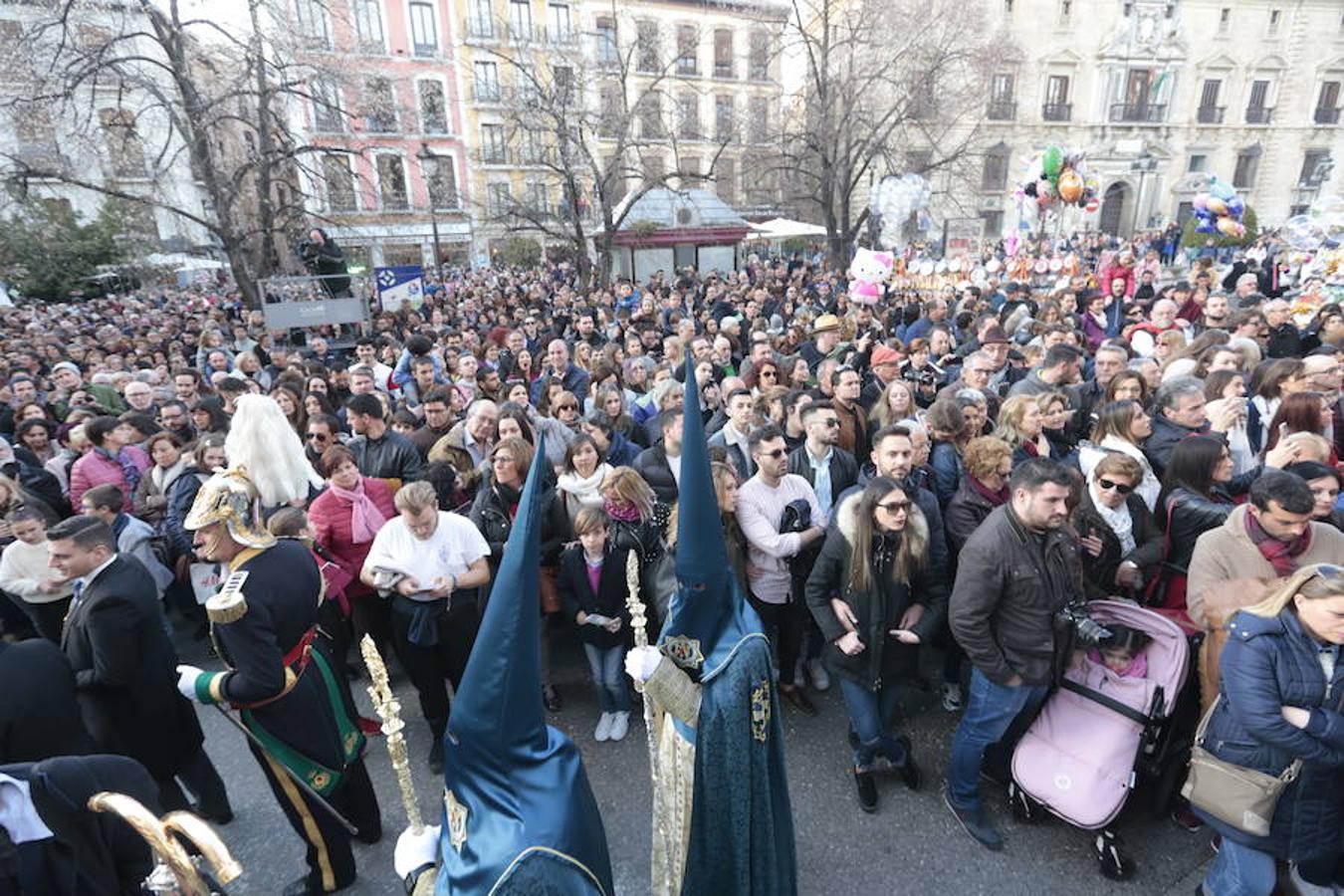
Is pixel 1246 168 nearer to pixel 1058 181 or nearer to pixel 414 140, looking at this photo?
pixel 1058 181

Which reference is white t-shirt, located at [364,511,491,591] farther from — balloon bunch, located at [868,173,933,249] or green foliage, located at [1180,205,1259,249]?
green foliage, located at [1180,205,1259,249]

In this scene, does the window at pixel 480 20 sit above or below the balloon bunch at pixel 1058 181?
above

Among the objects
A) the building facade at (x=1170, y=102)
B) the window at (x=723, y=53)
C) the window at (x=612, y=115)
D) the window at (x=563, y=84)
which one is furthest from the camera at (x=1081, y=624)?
the window at (x=723, y=53)

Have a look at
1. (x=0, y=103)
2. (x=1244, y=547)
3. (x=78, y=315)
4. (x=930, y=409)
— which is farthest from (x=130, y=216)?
(x=1244, y=547)

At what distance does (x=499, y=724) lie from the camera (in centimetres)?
152

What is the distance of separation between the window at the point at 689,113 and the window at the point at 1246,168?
32.0 m

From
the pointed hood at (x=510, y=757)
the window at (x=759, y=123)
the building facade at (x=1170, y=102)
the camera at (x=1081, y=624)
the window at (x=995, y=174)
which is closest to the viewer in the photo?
the pointed hood at (x=510, y=757)

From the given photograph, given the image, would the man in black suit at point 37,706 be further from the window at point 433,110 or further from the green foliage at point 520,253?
the window at point 433,110

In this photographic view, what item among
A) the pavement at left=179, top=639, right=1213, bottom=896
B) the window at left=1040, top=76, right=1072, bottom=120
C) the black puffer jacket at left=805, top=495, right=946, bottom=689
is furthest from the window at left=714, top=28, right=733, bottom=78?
the pavement at left=179, top=639, right=1213, bottom=896

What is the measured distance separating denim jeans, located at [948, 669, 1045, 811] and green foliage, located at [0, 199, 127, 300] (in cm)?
2563

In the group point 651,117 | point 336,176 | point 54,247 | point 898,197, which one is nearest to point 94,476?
point 336,176

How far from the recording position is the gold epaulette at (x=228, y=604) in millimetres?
2484

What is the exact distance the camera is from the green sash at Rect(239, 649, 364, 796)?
2754 millimetres

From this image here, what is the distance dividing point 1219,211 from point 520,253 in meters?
22.6
